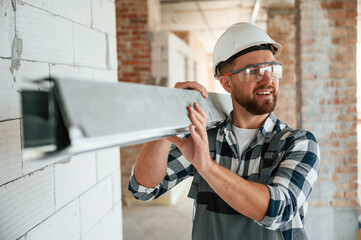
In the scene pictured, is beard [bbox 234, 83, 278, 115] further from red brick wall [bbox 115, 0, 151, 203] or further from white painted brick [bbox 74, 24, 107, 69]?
red brick wall [bbox 115, 0, 151, 203]

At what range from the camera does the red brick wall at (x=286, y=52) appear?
276 inches

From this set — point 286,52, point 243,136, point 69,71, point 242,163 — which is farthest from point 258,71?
point 286,52

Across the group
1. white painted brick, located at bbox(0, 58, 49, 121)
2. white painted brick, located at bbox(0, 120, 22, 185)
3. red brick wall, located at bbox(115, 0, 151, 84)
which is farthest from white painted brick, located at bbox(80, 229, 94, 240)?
red brick wall, located at bbox(115, 0, 151, 84)

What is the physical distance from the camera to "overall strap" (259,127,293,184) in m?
1.36

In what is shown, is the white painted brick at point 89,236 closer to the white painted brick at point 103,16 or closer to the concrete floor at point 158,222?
the white painted brick at point 103,16

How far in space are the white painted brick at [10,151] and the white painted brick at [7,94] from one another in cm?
4

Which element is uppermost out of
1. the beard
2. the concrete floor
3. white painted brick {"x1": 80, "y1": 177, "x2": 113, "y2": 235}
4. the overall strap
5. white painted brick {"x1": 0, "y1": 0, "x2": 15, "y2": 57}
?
white painted brick {"x1": 0, "y1": 0, "x2": 15, "y2": 57}

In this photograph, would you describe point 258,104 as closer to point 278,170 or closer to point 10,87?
point 278,170

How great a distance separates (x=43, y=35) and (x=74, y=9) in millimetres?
377

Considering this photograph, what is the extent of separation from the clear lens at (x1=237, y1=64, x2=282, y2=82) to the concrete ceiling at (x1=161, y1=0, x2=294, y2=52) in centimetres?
571

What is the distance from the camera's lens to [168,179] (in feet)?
5.18

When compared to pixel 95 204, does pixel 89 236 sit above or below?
below

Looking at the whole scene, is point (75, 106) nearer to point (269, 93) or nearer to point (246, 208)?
point (246, 208)

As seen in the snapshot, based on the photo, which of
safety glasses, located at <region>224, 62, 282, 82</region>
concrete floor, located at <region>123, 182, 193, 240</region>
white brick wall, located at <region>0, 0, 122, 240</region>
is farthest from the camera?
concrete floor, located at <region>123, 182, 193, 240</region>
